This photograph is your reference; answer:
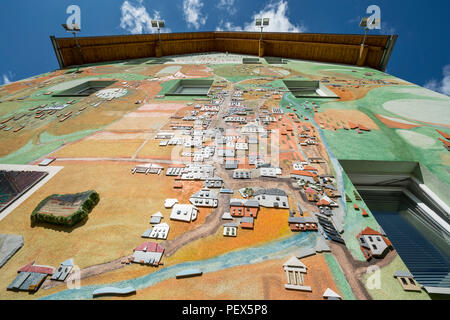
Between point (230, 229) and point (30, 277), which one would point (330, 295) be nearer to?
point (230, 229)

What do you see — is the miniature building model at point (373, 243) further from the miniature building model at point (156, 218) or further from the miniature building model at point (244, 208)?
the miniature building model at point (156, 218)

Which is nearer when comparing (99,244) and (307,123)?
(99,244)

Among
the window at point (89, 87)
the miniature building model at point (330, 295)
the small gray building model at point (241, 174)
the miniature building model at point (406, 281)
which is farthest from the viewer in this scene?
the window at point (89, 87)

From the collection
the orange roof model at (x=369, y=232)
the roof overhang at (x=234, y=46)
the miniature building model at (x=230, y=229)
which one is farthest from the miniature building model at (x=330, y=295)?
the roof overhang at (x=234, y=46)

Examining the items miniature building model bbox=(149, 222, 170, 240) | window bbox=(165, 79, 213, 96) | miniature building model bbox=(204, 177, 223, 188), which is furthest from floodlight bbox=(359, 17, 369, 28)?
miniature building model bbox=(149, 222, 170, 240)
